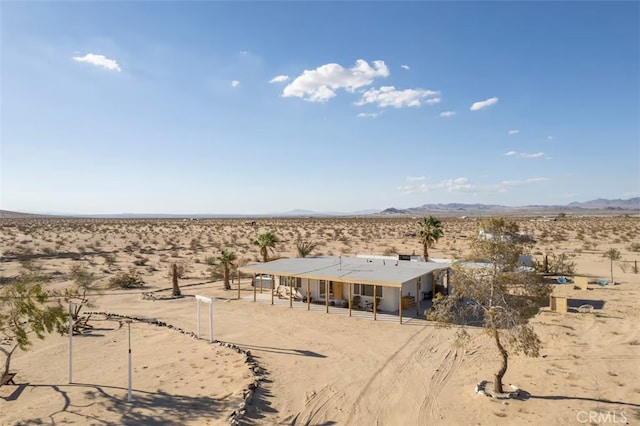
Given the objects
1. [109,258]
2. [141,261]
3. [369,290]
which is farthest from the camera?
[109,258]

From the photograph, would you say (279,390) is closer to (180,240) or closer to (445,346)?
(445,346)

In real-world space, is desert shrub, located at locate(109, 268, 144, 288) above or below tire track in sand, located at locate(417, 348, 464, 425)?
above

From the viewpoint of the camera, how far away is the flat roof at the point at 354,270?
2269 centimetres

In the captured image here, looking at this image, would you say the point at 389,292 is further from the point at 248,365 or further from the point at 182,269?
the point at 182,269

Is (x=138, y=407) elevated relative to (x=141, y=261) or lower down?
lower down

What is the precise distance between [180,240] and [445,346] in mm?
53237

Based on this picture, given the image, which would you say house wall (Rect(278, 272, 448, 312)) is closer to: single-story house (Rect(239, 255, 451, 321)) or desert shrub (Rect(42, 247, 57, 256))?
single-story house (Rect(239, 255, 451, 321))

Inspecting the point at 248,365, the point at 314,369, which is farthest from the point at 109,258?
the point at 314,369

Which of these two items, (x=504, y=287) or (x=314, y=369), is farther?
(x=314, y=369)

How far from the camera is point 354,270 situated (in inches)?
1007

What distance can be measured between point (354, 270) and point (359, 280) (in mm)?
3065

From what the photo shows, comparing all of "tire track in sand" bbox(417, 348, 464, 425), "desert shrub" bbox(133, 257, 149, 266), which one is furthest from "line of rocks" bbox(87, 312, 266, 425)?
"desert shrub" bbox(133, 257, 149, 266)

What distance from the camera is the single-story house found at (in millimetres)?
23234

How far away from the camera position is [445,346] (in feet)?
58.7
